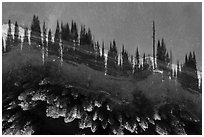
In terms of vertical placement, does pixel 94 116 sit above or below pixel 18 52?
below

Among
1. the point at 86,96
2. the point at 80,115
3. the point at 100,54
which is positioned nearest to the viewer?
the point at 80,115

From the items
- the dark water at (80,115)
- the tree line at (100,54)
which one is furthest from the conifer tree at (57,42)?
the dark water at (80,115)

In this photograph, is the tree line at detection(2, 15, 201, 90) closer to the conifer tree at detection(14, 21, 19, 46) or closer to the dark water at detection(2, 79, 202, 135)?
the conifer tree at detection(14, 21, 19, 46)

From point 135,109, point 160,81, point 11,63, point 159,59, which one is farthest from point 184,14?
point 11,63

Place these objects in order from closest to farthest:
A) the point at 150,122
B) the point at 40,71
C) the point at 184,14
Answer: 1. the point at 150,122
2. the point at 40,71
3. the point at 184,14

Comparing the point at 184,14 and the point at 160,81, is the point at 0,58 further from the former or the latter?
the point at 184,14

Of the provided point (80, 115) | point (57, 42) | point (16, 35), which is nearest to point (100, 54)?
point (57, 42)

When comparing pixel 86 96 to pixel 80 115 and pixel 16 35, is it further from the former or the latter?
pixel 16 35
